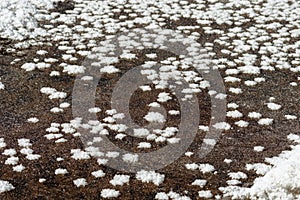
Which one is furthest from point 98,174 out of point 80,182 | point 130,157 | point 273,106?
point 273,106

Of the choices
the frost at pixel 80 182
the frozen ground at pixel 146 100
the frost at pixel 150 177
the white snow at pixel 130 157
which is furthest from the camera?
the white snow at pixel 130 157

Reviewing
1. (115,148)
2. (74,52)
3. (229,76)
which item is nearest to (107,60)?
(74,52)

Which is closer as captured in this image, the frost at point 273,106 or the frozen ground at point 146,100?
the frozen ground at point 146,100

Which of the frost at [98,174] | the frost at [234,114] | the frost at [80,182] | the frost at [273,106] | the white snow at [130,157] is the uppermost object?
the frost at [80,182]

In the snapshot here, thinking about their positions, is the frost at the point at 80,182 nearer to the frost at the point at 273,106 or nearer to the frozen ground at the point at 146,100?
the frozen ground at the point at 146,100

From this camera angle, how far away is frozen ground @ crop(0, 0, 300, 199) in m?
11.3

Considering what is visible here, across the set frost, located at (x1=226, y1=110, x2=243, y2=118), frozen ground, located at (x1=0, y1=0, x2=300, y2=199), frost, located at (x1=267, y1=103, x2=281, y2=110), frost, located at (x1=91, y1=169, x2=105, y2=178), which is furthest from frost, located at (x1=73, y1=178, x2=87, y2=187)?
frost, located at (x1=267, y1=103, x2=281, y2=110)

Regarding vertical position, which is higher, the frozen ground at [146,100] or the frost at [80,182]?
the frost at [80,182]

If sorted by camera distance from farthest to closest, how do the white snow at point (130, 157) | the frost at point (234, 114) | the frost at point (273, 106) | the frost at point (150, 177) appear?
1. the frost at point (273, 106)
2. the frost at point (234, 114)
3. the white snow at point (130, 157)
4. the frost at point (150, 177)

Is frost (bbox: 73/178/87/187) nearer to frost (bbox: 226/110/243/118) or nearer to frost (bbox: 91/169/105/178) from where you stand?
frost (bbox: 91/169/105/178)

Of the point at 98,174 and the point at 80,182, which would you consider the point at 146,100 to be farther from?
the point at 80,182

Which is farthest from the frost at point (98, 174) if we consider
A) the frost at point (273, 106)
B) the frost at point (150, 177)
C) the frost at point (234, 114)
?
the frost at point (273, 106)

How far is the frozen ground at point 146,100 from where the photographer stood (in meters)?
11.3

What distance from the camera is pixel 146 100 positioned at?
52.0 ft
